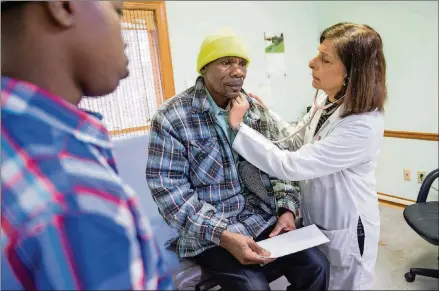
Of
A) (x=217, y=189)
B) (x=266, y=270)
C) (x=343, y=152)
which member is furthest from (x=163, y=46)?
(x=266, y=270)

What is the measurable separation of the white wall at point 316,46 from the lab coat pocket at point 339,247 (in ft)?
0.73

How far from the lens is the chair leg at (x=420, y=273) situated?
0.99 m

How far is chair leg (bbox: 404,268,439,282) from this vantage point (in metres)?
0.99

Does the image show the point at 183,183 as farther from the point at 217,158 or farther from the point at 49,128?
the point at 49,128

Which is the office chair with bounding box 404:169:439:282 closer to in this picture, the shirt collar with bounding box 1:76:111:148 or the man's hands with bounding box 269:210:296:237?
the man's hands with bounding box 269:210:296:237

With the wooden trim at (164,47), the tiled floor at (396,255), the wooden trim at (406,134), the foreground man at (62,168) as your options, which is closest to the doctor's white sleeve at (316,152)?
the wooden trim at (406,134)

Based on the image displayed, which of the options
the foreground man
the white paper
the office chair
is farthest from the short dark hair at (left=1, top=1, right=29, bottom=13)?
the office chair

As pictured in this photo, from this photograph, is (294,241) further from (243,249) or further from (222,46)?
(222,46)

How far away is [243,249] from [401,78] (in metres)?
0.72

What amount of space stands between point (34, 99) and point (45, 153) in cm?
5

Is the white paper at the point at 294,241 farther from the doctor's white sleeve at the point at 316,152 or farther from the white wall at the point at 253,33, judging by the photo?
the white wall at the point at 253,33

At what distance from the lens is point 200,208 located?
0.80 m

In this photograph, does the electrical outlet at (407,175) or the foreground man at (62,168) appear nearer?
the foreground man at (62,168)

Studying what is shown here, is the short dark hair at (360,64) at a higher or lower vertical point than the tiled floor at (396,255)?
higher
